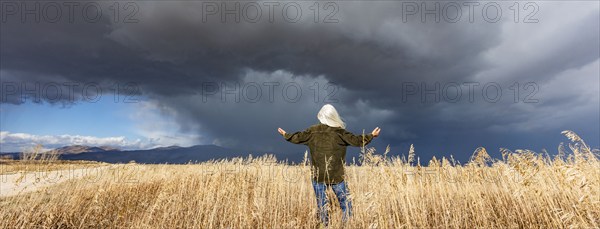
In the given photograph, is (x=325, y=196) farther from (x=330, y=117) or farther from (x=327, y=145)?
(x=330, y=117)

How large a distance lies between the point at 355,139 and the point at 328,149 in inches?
20.4

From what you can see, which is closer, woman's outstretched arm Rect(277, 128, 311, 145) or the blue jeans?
the blue jeans

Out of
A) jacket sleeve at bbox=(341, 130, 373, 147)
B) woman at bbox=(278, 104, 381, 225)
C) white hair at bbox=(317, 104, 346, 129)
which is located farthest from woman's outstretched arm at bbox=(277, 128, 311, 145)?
jacket sleeve at bbox=(341, 130, 373, 147)

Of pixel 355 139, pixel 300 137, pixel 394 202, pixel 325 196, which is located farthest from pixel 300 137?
pixel 394 202

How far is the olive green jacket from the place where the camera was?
5824 millimetres

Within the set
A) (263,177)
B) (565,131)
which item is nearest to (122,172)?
(263,177)

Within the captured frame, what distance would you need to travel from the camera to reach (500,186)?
6996 mm

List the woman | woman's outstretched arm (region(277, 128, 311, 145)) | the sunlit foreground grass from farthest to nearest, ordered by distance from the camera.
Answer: woman's outstretched arm (region(277, 128, 311, 145)) → the woman → the sunlit foreground grass

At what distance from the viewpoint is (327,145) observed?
233 inches

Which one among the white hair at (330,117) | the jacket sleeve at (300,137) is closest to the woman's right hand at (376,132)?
the white hair at (330,117)

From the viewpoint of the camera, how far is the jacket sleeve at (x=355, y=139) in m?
5.89

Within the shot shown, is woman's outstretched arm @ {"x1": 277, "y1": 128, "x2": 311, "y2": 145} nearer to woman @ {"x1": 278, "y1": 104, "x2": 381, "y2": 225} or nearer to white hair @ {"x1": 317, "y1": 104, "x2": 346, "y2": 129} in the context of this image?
woman @ {"x1": 278, "y1": 104, "x2": 381, "y2": 225}

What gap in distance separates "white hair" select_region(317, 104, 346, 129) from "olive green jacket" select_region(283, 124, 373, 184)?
3.1 inches

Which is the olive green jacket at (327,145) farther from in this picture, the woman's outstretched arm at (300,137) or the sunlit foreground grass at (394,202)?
the sunlit foreground grass at (394,202)
